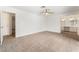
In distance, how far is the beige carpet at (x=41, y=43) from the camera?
1.30 metres

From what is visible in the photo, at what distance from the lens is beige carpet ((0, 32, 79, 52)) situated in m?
1.30

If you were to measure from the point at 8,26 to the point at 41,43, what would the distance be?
23.1 inches

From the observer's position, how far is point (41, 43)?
4.43 feet

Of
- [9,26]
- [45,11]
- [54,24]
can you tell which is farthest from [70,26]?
[9,26]

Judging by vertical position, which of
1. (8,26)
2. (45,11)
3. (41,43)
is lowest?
(41,43)

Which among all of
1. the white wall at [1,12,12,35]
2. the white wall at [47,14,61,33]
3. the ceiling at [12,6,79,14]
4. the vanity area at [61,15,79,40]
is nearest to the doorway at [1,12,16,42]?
the white wall at [1,12,12,35]

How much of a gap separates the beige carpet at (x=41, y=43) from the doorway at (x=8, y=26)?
5 centimetres

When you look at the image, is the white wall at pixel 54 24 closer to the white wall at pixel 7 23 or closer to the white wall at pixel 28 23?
the white wall at pixel 28 23

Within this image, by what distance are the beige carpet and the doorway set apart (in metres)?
0.05

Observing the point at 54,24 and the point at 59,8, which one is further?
the point at 54,24

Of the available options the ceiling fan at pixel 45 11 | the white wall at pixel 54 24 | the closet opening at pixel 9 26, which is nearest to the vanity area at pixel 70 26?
the white wall at pixel 54 24

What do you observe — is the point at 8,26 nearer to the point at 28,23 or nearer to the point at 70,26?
the point at 28,23
